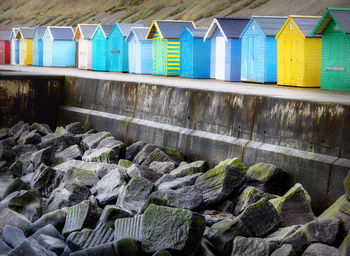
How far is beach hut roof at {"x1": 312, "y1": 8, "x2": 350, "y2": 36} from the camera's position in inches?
485

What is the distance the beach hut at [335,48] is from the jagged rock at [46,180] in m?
5.75

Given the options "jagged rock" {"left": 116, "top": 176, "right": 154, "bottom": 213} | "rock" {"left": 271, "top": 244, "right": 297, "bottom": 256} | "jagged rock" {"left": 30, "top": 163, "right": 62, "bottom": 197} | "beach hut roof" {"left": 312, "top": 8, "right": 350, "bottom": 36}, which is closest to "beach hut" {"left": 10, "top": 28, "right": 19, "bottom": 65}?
"beach hut roof" {"left": 312, "top": 8, "right": 350, "bottom": 36}

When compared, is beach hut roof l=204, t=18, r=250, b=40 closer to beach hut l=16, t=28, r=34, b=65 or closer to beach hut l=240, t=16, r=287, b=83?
beach hut l=240, t=16, r=287, b=83

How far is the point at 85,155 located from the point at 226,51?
19.8 ft

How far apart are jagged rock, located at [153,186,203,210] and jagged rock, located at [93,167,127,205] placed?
1041mm

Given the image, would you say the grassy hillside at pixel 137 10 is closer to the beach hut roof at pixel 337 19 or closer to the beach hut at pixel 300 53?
the beach hut at pixel 300 53

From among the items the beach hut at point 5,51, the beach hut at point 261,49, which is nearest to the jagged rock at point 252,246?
the beach hut at point 261,49

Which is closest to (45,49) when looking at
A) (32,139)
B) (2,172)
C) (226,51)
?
(226,51)

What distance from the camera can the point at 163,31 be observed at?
18844mm

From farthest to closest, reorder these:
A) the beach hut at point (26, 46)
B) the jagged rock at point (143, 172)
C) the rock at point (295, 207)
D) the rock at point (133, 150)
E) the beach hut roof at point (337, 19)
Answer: the beach hut at point (26, 46), the beach hut roof at point (337, 19), the rock at point (133, 150), the jagged rock at point (143, 172), the rock at point (295, 207)

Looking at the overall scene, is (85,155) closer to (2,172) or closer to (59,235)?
(2,172)

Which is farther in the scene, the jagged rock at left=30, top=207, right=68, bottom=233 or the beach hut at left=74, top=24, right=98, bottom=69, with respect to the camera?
the beach hut at left=74, top=24, right=98, bottom=69

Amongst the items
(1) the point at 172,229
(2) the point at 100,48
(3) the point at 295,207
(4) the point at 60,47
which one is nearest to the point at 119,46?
(2) the point at 100,48

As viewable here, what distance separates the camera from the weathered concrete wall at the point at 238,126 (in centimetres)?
746
